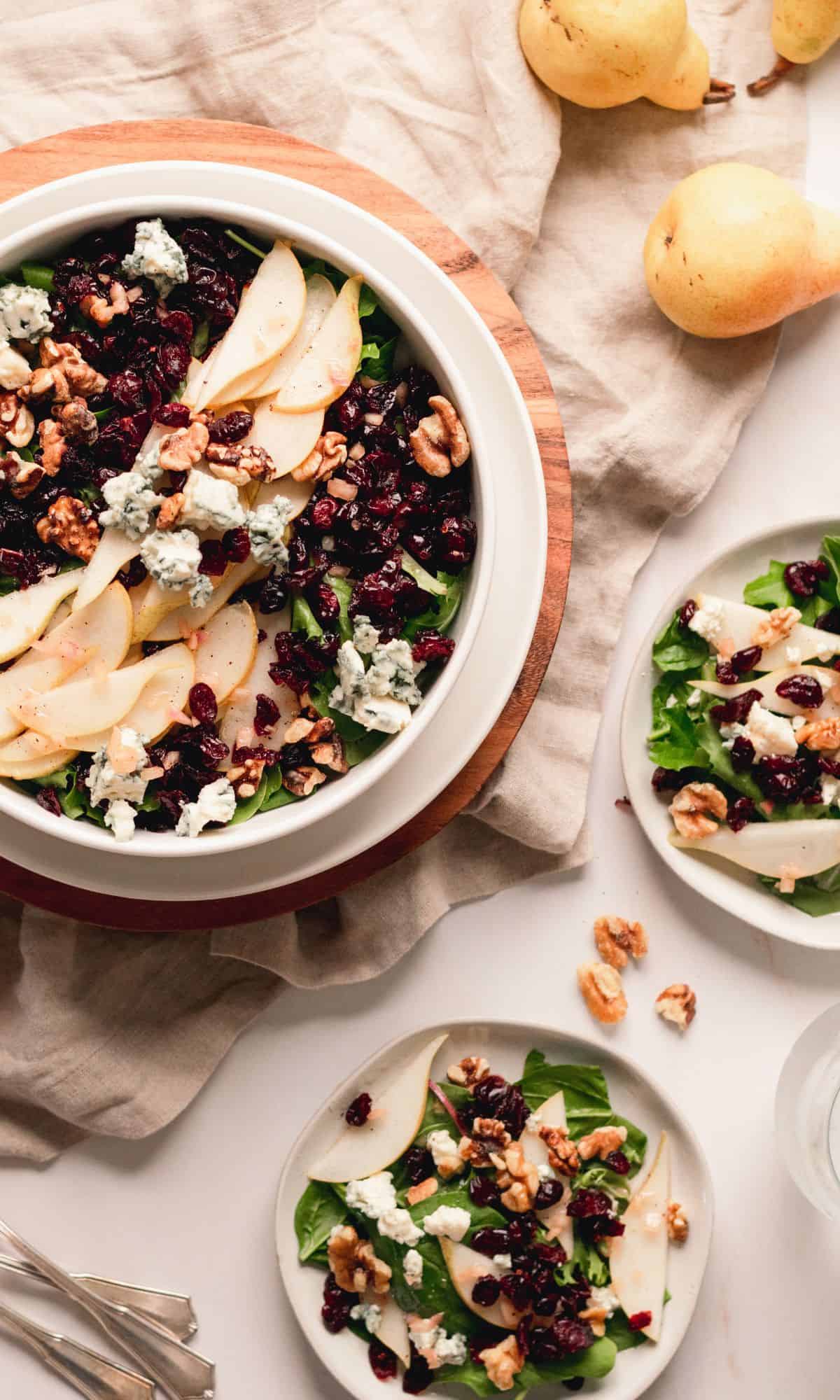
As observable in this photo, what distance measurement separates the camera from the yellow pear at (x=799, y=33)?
282 cm

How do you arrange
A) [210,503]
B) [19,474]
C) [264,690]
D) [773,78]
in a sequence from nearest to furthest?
[210,503], [19,474], [264,690], [773,78]

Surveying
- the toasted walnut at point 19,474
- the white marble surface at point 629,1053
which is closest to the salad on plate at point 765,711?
the white marble surface at point 629,1053

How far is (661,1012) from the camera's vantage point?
3119 mm

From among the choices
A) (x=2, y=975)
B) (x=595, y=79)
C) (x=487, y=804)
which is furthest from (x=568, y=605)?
(x=2, y=975)

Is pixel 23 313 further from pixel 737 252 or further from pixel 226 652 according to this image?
pixel 737 252

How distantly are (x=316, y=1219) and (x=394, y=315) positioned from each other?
2.23 m

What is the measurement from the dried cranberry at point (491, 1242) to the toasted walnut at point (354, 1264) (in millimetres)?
237

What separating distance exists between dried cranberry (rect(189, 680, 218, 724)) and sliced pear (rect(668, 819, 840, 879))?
1335 mm

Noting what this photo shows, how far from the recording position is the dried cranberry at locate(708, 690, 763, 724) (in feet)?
9.64

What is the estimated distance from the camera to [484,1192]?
2.95 metres

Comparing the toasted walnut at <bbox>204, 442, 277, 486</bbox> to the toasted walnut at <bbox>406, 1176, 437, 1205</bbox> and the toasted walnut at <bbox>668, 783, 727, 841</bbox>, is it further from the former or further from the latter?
the toasted walnut at <bbox>406, 1176, 437, 1205</bbox>

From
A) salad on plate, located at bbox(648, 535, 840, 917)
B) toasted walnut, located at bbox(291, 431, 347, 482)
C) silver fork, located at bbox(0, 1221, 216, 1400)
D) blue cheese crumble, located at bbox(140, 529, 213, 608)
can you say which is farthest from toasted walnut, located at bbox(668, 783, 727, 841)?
silver fork, located at bbox(0, 1221, 216, 1400)

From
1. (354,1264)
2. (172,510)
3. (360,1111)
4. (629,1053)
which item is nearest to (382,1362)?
(354,1264)

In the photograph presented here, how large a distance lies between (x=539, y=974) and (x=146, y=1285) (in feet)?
4.47
